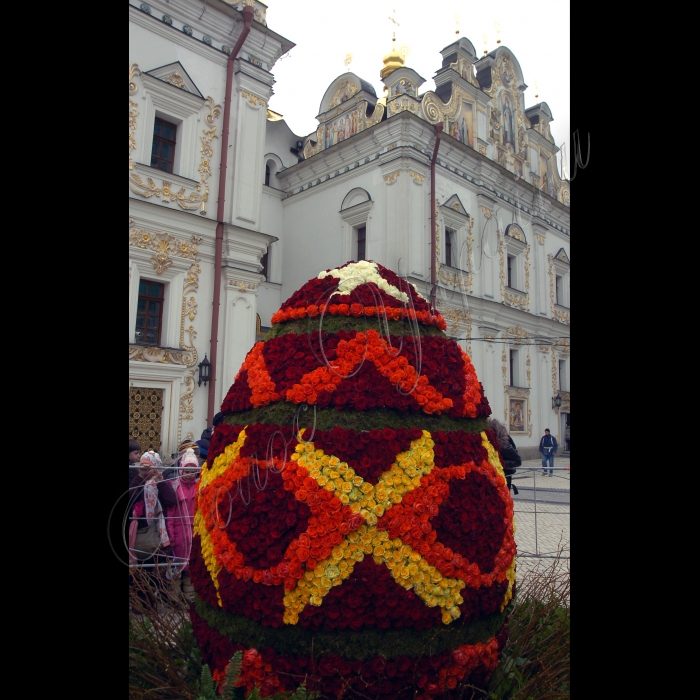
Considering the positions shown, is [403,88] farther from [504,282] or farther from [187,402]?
[187,402]

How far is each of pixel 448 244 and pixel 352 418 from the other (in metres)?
14.6

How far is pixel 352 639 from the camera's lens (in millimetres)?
1982

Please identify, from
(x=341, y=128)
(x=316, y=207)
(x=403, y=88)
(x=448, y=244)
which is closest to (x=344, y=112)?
(x=341, y=128)

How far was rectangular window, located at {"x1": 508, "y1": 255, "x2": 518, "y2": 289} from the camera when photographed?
18.3m

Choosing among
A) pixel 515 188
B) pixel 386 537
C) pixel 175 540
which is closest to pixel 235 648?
→ pixel 386 537

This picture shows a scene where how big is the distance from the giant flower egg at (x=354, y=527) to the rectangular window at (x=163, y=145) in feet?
31.7

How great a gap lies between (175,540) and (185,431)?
6216 mm

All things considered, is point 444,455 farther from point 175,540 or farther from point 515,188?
point 515,188

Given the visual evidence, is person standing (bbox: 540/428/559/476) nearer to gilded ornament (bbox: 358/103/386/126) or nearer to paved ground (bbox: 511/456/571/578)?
paved ground (bbox: 511/456/571/578)

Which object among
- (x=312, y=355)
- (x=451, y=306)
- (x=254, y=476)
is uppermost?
(x=451, y=306)

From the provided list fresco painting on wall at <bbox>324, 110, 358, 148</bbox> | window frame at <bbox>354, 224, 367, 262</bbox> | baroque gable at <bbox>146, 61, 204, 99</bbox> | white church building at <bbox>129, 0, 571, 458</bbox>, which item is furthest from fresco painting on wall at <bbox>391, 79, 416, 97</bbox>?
baroque gable at <bbox>146, 61, 204, 99</bbox>

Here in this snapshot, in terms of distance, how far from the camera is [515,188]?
18.3 m

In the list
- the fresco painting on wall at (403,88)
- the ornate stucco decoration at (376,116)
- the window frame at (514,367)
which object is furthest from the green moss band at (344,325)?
the window frame at (514,367)
